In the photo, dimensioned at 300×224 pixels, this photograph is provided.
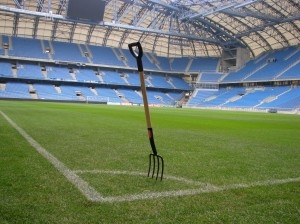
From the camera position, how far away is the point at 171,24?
4972cm

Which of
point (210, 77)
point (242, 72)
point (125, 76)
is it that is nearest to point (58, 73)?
point (125, 76)

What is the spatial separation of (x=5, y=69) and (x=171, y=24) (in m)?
33.8

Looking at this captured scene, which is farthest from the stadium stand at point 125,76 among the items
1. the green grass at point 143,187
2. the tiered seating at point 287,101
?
the green grass at point 143,187

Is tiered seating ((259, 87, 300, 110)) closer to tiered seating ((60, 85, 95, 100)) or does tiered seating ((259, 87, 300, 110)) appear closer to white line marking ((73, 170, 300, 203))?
tiered seating ((60, 85, 95, 100))

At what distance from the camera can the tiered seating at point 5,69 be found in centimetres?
5947

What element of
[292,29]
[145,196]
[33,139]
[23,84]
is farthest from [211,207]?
[23,84]

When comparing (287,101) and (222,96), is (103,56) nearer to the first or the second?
(222,96)

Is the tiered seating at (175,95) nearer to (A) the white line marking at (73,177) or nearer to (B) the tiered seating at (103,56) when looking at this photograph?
(B) the tiered seating at (103,56)

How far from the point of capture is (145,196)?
395cm

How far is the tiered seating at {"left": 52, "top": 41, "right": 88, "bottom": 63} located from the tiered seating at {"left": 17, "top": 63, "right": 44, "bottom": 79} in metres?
4.53

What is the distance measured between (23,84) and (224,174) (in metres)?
62.3

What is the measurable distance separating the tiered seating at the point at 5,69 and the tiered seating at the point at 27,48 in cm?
241

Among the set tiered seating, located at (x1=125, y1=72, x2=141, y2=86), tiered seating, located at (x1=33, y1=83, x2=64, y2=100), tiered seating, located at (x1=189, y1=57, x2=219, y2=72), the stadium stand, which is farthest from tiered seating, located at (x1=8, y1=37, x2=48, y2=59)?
tiered seating, located at (x1=189, y1=57, x2=219, y2=72)

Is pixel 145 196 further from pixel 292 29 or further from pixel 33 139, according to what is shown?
pixel 292 29
